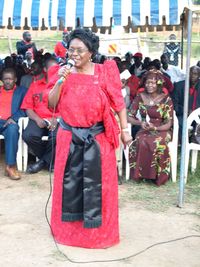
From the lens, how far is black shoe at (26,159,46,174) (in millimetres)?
6438

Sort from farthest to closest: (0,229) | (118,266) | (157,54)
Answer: (157,54) → (0,229) → (118,266)

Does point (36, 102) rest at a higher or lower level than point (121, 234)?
higher

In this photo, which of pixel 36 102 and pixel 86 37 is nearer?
pixel 86 37

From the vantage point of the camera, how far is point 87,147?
4.06 metres

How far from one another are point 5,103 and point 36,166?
94 cm

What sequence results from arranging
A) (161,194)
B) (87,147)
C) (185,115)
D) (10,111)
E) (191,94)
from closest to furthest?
1. (87,147)
2. (185,115)
3. (161,194)
4. (10,111)
5. (191,94)

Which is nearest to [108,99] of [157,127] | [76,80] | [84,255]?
[76,80]

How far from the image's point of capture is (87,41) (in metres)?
3.95

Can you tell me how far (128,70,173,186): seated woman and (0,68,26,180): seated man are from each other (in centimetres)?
146

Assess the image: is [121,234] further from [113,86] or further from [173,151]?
[173,151]

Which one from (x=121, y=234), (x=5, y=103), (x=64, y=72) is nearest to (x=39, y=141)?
(x=5, y=103)

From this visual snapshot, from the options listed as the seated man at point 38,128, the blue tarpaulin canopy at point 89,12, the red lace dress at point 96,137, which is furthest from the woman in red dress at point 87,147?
the blue tarpaulin canopy at point 89,12

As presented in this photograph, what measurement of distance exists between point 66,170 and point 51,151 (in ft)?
7.92

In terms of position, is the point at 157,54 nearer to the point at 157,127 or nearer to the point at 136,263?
the point at 157,127
